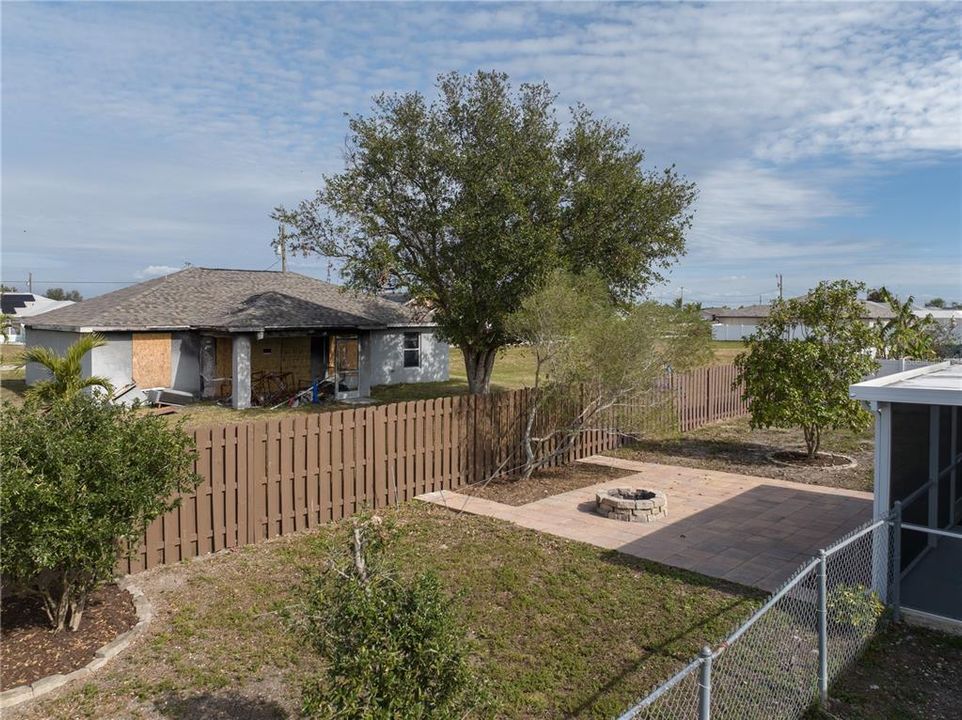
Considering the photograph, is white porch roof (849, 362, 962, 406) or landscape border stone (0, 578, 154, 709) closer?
landscape border stone (0, 578, 154, 709)

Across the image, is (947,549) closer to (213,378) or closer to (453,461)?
(453,461)

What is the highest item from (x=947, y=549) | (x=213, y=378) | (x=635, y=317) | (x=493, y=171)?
(x=493, y=171)

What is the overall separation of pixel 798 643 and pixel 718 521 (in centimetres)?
344

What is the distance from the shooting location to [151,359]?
20.8 metres

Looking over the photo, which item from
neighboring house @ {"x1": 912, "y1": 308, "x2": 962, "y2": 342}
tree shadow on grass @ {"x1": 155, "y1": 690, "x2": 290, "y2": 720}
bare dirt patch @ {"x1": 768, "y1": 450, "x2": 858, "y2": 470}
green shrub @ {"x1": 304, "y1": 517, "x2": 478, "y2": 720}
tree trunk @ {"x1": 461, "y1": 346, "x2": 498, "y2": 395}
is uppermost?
neighboring house @ {"x1": 912, "y1": 308, "x2": 962, "y2": 342}

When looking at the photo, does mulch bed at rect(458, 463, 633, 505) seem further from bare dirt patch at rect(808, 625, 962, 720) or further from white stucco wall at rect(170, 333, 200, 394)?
white stucco wall at rect(170, 333, 200, 394)

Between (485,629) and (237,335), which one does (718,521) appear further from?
(237,335)

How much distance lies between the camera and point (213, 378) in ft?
69.6

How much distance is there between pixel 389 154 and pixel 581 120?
5160 mm

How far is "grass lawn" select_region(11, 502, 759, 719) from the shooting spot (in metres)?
4.54

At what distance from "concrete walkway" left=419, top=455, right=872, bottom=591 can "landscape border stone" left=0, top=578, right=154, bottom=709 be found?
438 cm

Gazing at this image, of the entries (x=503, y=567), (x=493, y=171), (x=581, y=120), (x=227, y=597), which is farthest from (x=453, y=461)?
(x=581, y=120)

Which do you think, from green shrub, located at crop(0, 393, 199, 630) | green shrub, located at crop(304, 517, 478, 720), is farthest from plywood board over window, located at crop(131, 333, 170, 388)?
green shrub, located at crop(304, 517, 478, 720)

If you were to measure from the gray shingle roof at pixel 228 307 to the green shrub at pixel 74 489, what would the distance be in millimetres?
14833
